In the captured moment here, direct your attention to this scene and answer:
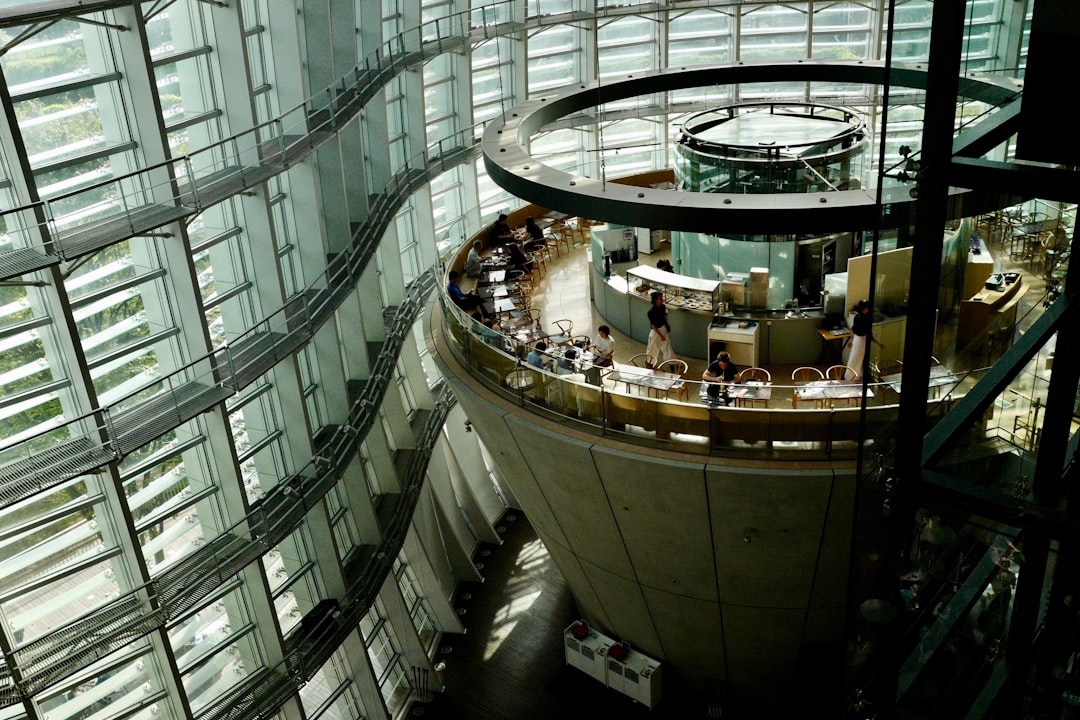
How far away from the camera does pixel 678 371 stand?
20.3 m

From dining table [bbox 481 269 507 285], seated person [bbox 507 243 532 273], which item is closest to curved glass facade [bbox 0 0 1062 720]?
dining table [bbox 481 269 507 285]

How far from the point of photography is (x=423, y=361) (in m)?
32.5

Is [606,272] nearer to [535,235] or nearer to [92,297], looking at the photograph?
[535,235]

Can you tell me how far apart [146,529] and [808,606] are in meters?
12.1

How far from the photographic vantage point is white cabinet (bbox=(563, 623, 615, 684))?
22812 mm

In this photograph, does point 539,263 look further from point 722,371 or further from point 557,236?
point 722,371

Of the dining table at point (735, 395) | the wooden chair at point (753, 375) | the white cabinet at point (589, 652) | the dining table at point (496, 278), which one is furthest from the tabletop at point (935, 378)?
the dining table at point (496, 278)

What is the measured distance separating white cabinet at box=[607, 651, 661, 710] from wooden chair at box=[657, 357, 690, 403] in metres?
6.47

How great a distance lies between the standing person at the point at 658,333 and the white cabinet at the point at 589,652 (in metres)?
6.59

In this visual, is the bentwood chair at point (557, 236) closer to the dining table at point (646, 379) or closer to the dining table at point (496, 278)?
the dining table at point (496, 278)

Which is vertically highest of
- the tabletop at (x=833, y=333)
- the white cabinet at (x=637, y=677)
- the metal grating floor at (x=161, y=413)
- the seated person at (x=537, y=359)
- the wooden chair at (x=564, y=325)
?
the metal grating floor at (x=161, y=413)

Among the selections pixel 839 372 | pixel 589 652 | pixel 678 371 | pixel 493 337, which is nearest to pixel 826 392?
pixel 839 372

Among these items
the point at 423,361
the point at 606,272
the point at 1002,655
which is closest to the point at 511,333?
Answer: the point at 606,272

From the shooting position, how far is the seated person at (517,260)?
2512 centimetres
